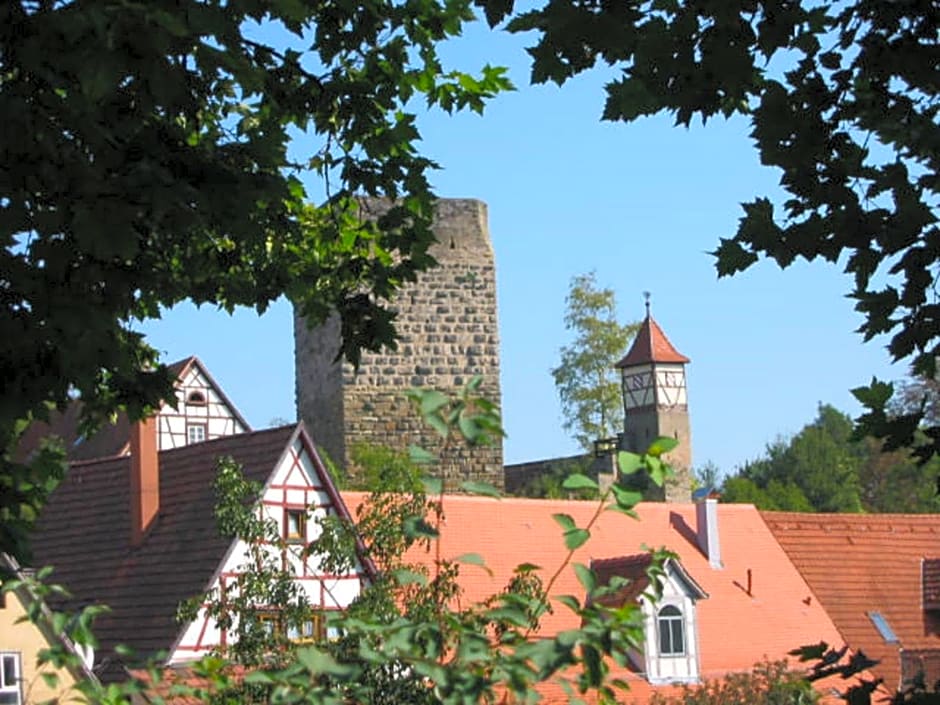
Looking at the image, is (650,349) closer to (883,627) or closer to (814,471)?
(814,471)

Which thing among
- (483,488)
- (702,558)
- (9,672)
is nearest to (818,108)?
(483,488)

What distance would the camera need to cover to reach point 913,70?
165 inches

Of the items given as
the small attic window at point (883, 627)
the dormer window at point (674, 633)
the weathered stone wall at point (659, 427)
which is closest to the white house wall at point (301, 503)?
the dormer window at point (674, 633)

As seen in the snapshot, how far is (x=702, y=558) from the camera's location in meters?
29.8

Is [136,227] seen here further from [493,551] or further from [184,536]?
[493,551]

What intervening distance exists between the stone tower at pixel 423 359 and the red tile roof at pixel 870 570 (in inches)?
243

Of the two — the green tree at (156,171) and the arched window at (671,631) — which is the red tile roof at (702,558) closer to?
the arched window at (671,631)

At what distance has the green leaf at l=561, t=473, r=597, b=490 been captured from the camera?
10.6ft

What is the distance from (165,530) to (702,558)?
9.14m

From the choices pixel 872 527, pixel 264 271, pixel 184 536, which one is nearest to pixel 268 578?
pixel 264 271

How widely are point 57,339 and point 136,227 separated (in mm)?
340

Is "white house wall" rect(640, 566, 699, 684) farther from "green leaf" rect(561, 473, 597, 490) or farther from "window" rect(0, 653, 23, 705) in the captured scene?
"green leaf" rect(561, 473, 597, 490)

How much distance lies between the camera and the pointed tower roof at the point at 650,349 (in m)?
50.9

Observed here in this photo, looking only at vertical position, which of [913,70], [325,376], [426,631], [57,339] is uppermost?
[325,376]
